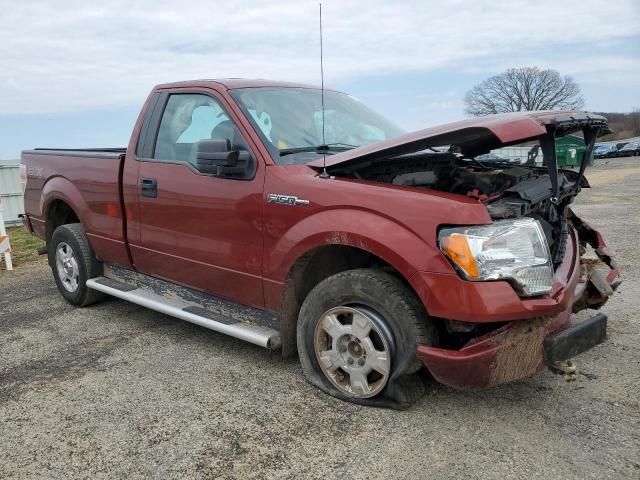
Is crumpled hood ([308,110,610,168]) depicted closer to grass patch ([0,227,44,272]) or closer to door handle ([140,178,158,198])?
door handle ([140,178,158,198])

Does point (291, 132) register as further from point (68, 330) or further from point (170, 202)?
point (68, 330)

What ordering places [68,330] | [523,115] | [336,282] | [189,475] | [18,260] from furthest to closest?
[18,260], [68,330], [336,282], [523,115], [189,475]

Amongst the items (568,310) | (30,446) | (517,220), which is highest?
(517,220)

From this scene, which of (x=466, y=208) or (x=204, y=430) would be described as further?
(x=204, y=430)

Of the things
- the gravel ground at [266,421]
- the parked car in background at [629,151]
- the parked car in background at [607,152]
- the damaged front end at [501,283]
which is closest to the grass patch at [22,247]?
the gravel ground at [266,421]

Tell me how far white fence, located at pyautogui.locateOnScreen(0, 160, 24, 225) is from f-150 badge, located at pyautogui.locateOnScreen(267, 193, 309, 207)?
11.0 metres

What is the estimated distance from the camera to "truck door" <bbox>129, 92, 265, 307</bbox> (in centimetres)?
359

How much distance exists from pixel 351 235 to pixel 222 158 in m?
1.01

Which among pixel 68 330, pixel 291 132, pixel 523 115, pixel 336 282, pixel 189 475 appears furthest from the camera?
pixel 68 330

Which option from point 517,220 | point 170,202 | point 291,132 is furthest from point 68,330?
point 517,220

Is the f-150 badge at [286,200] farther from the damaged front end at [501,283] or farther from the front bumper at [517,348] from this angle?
the front bumper at [517,348]

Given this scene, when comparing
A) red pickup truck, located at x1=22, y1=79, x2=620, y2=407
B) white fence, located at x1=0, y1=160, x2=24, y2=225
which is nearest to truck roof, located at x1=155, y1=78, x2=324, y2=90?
red pickup truck, located at x1=22, y1=79, x2=620, y2=407

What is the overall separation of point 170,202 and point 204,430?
1732mm

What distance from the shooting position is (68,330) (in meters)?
4.82
